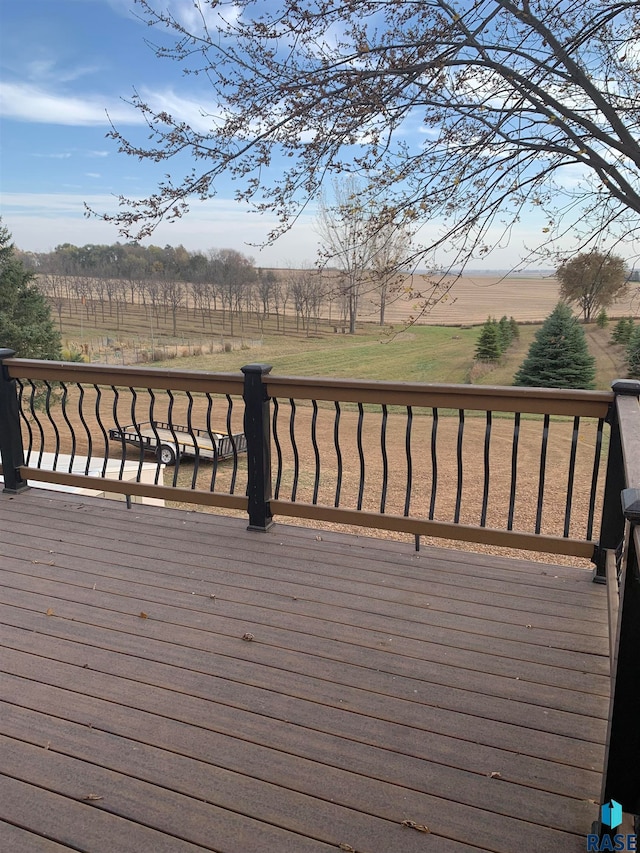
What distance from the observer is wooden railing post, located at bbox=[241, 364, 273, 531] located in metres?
3.37

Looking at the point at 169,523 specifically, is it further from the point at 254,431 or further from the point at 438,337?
the point at 438,337

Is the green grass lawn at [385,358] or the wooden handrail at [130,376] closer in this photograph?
the wooden handrail at [130,376]

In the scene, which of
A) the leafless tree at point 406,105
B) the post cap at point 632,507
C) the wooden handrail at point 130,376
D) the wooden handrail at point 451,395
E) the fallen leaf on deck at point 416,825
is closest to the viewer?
the post cap at point 632,507

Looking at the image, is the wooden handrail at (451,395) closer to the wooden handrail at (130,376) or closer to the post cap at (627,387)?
the post cap at (627,387)

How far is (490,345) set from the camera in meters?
23.5

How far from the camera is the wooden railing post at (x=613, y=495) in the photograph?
8.66ft

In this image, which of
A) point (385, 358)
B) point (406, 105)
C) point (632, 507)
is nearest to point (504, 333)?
point (385, 358)

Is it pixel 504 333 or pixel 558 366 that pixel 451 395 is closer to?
pixel 558 366

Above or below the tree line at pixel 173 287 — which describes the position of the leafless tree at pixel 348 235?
below

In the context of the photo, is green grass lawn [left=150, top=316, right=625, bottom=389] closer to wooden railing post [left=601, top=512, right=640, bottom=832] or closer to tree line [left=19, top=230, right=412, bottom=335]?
tree line [left=19, top=230, right=412, bottom=335]

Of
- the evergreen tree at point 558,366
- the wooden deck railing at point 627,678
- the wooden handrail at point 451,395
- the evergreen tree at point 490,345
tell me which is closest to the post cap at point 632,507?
the wooden deck railing at point 627,678

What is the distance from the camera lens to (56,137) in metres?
18.9

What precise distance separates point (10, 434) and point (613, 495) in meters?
3.95

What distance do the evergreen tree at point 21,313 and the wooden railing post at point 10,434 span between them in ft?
68.5
